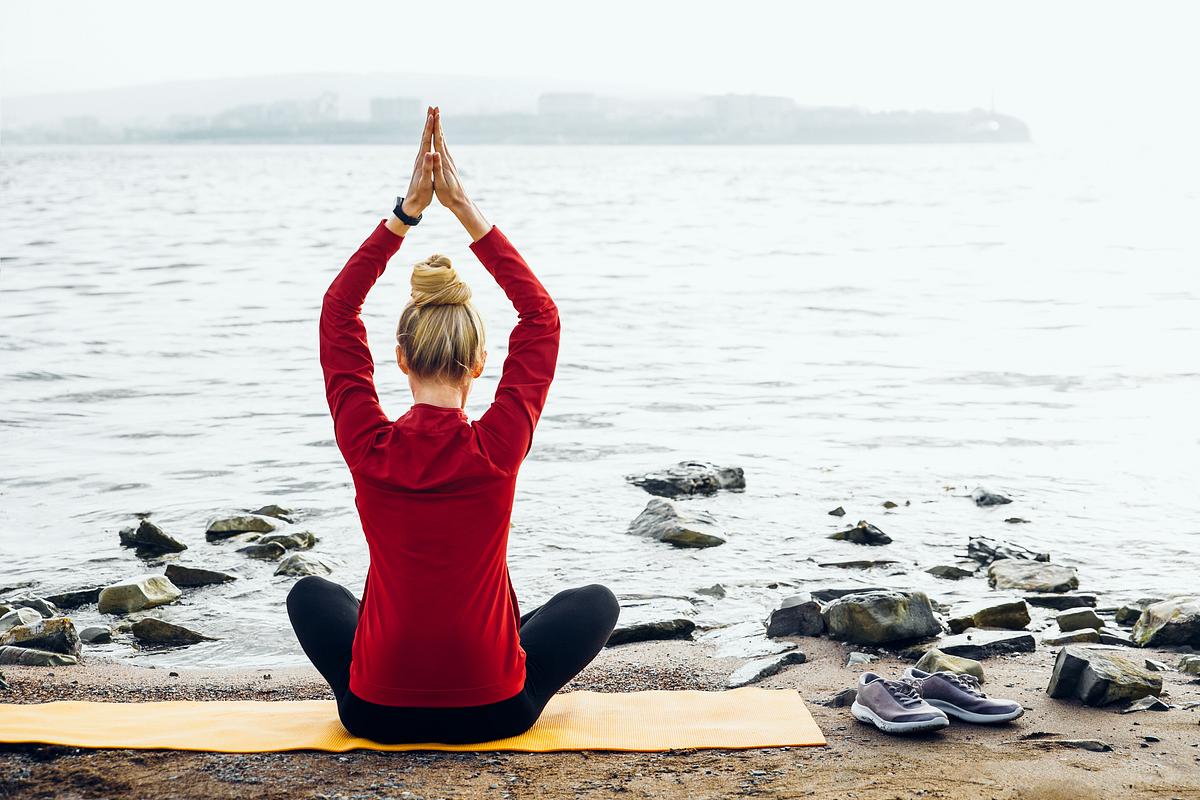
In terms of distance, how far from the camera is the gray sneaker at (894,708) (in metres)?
3.75

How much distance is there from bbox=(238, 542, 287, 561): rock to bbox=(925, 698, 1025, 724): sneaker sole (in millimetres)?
4053

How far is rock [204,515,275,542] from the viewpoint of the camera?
726cm

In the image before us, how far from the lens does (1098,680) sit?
4059mm

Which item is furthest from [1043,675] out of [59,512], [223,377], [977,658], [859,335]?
[859,335]

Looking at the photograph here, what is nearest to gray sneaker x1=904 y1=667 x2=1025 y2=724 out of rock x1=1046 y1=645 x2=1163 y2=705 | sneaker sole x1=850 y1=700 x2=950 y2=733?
sneaker sole x1=850 y1=700 x2=950 y2=733

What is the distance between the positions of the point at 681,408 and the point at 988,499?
153 inches

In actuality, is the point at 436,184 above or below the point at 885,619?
above

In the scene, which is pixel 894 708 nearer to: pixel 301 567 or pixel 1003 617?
pixel 1003 617

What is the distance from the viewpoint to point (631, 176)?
73750 mm

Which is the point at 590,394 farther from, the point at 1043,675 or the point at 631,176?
the point at 631,176

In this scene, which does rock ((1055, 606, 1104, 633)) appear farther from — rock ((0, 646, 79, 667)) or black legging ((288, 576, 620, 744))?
rock ((0, 646, 79, 667))

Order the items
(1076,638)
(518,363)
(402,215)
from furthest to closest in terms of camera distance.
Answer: (1076,638) < (402,215) < (518,363)

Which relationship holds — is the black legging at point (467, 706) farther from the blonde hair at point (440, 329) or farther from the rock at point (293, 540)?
the rock at point (293, 540)

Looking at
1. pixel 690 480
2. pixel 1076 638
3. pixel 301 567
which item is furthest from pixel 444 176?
pixel 690 480
